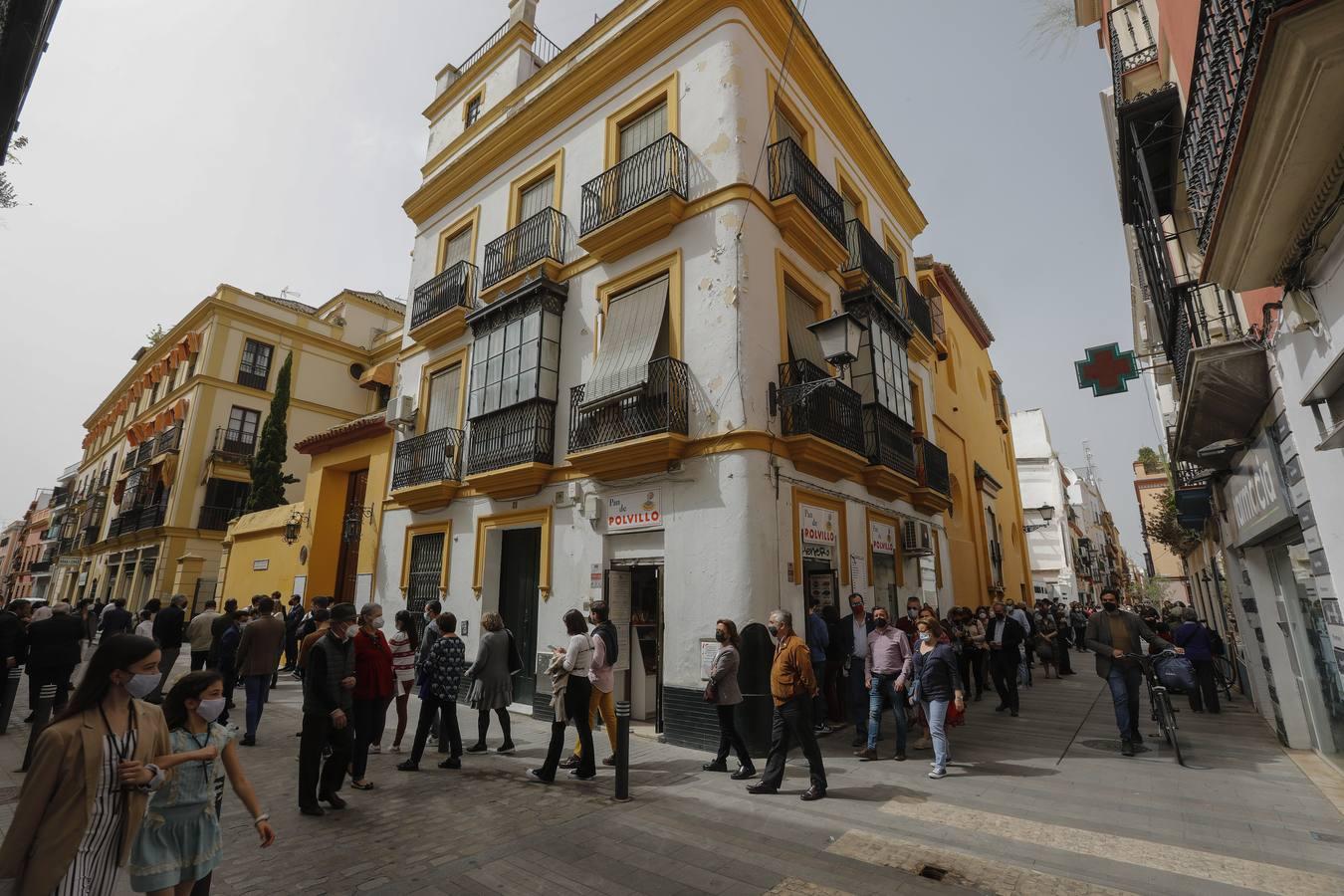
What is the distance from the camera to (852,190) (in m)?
13.3

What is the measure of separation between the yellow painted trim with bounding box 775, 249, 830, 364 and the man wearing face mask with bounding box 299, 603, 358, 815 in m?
6.69

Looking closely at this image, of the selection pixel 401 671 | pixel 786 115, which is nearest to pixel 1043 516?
pixel 786 115

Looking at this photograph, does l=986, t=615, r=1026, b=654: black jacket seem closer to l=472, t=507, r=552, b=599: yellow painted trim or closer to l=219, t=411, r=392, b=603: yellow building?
l=472, t=507, r=552, b=599: yellow painted trim

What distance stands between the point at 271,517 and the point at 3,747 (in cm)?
1053

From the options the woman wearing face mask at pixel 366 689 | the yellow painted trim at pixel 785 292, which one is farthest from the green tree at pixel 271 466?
the yellow painted trim at pixel 785 292

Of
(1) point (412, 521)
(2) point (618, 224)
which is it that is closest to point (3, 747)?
(1) point (412, 521)

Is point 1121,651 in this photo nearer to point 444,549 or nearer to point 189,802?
point 189,802

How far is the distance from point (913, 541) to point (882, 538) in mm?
1355

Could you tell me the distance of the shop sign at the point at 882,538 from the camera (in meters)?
11.1

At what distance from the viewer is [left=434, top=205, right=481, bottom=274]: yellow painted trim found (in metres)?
13.5

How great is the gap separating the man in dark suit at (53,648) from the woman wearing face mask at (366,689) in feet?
13.7

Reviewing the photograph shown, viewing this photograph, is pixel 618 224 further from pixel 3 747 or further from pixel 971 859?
pixel 3 747

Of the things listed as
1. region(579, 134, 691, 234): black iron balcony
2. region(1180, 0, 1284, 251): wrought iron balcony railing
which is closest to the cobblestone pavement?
region(1180, 0, 1284, 251): wrought iron balcony railing

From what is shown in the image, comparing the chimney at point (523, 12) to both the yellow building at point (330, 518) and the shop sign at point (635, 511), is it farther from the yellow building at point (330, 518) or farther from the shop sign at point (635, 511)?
the shop sign at point (635, 511)
